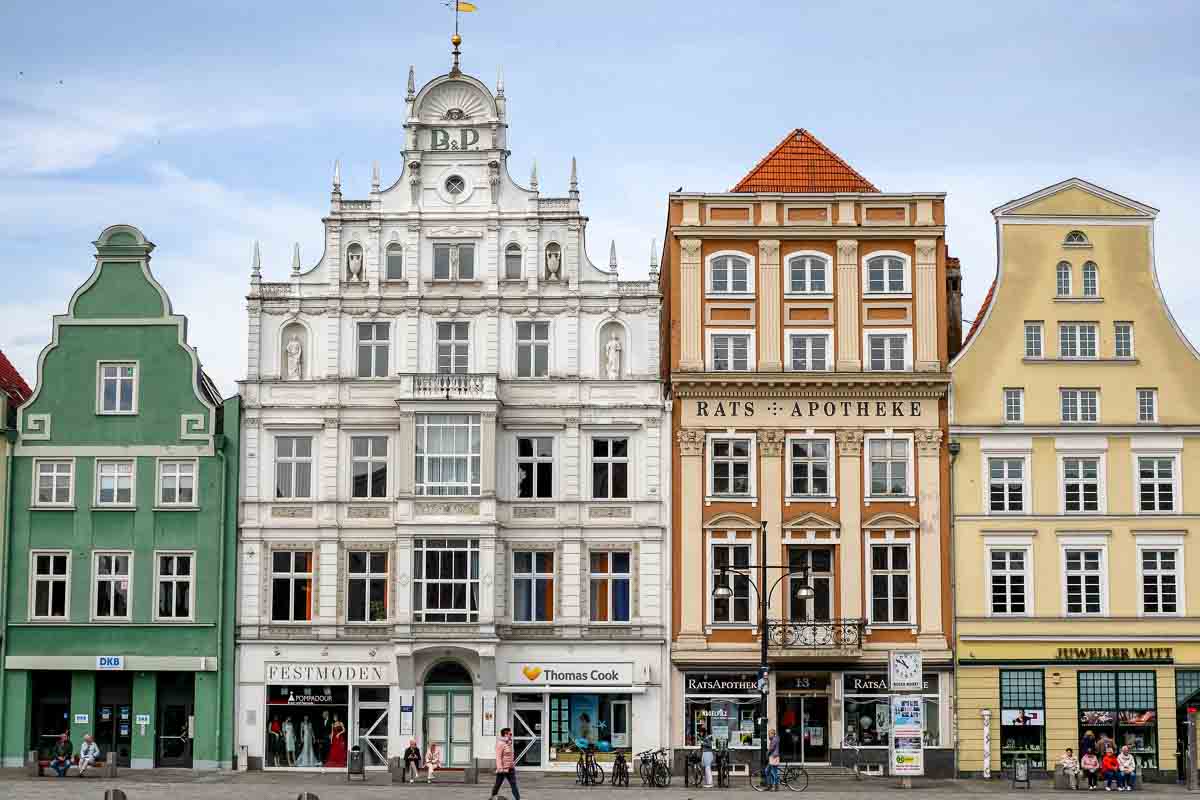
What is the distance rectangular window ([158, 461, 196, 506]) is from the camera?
60.9 m

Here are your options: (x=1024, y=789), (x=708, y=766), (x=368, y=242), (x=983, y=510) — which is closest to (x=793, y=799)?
(x=708, y=766)

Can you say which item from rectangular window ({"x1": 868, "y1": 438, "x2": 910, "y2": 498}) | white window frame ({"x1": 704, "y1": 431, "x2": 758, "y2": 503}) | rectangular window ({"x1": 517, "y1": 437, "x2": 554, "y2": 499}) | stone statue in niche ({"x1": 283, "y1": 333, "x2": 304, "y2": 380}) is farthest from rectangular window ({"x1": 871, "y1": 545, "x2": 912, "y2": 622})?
stone statue in niche ({"x1": 283, "y1": 333, "x2": 304, "y2": 380})

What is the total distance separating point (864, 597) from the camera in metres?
60.3

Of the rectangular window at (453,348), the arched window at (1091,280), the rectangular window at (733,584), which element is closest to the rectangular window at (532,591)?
the rectangular window at (733,584)

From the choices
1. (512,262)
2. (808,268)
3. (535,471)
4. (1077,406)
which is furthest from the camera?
(512,262)

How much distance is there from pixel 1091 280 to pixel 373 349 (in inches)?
934

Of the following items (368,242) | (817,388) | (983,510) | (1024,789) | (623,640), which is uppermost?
(368,242)

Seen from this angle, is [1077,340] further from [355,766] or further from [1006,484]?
[355,766]

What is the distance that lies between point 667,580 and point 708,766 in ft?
24.7

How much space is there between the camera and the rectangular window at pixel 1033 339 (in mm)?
61531

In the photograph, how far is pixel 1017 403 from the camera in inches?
2413

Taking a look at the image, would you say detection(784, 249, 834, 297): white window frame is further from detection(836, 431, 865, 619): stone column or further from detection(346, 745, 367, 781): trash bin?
detection(346, 745, 367, 781): trash bin

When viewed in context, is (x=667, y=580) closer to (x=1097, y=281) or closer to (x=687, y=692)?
(x=687, y=692)

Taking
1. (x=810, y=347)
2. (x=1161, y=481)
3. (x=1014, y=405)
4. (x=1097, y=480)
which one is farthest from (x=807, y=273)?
(x=1161, y=481)
